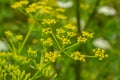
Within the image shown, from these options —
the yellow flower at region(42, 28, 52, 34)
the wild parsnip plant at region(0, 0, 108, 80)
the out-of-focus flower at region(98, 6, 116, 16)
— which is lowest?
the out-of-focus flower at region(98, 6, 116, 16)

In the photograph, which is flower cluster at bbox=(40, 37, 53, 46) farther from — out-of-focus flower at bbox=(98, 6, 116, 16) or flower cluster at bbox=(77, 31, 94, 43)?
out-of-focus flower at bbox=(98, 6, 116, 16)

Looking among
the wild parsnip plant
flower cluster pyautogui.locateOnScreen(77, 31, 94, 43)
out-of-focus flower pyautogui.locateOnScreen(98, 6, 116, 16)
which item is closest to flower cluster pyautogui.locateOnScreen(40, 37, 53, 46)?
the wild parsnip plant

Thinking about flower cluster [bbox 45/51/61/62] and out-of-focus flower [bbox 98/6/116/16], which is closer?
flower cluster [bbox 45/51/61/62]

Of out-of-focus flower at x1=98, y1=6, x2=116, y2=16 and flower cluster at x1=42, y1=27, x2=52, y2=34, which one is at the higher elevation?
flower cluster at x1=42, y1=27, x2=52, y2=34

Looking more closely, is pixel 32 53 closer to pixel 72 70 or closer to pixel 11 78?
pixel 11 78

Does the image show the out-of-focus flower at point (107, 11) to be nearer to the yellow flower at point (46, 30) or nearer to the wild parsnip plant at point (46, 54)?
the wild parsnip plant at point (46, 54)

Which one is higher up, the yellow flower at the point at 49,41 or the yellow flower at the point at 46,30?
the yellow flower at the point at 46,30

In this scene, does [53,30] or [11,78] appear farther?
[53,30]

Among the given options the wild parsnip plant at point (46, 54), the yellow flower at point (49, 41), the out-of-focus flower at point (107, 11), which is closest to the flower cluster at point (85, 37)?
the wild parsnip plant at point (46, 54)

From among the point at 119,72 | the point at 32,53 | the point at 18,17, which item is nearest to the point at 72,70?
the point at 119,72

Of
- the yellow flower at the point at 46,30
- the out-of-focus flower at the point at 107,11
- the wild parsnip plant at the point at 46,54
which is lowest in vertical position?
the out-of-focus flower at the point at 107,11

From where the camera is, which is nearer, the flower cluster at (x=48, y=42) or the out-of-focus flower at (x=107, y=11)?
the flower cluster at (x=48, y=42)
